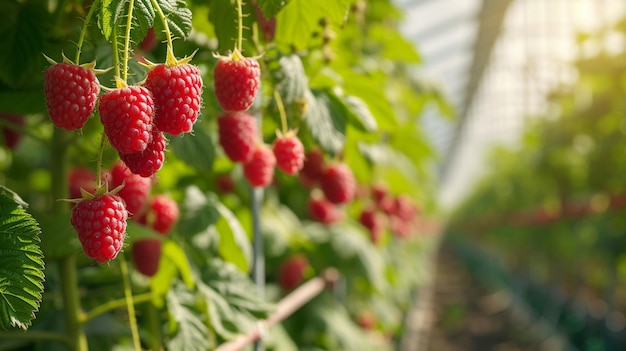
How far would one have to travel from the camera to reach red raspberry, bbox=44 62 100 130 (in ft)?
2.55

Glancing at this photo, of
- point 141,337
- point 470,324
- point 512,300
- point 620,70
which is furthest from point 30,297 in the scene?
point 512,300

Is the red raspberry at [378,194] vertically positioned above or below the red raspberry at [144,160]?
below

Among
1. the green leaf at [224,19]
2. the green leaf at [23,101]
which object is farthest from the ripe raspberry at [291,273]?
the green leaf at [224,19]

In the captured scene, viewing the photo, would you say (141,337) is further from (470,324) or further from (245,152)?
(470,324)

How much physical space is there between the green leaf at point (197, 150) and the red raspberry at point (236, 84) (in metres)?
0.44

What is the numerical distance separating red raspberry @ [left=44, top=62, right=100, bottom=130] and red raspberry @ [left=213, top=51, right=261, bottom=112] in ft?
0.77

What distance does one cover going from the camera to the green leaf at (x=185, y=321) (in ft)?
4.70

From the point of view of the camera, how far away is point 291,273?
2.74 meters

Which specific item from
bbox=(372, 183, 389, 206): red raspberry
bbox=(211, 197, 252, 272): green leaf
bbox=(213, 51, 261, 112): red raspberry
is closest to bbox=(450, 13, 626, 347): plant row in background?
Answer: bbox=(372, 183, 389, 206): red raspberry

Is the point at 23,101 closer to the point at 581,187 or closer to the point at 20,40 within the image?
the point at 20,40

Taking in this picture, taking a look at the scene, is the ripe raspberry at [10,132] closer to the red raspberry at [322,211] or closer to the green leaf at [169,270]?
the green leaf at [169,270]

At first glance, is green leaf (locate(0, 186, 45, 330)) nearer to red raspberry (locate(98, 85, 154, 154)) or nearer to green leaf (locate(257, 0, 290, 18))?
red raspberry (locate(98, 85, 154, 154))

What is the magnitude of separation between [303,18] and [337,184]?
687mm

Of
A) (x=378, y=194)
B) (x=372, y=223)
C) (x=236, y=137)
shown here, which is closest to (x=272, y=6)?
(x=236, y=137)
